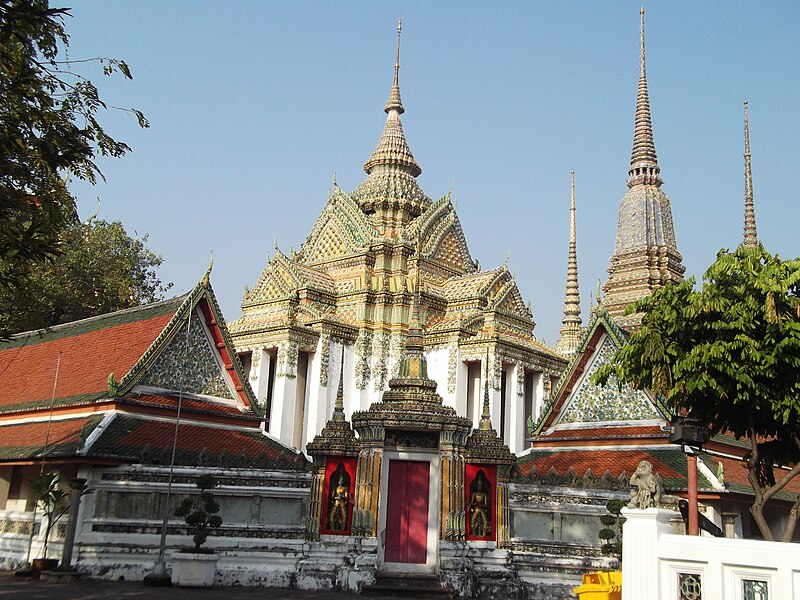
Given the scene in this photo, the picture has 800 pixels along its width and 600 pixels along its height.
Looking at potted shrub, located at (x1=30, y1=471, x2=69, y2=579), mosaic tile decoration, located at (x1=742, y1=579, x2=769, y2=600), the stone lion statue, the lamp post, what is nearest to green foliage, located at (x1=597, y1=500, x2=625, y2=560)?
the lamp post

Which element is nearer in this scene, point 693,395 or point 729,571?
point 729,571

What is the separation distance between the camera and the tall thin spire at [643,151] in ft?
120

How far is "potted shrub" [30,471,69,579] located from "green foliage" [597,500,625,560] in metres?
9.83

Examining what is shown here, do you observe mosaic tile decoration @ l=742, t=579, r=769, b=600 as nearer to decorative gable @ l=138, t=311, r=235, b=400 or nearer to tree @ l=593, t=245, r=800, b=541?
tree @ l=593, t=245, r=800, b=541

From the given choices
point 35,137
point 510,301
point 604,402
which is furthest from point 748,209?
point 35,137

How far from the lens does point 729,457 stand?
18.6m

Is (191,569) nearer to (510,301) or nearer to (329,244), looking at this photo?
(510,301)

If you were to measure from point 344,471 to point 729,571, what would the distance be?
29.9 feet

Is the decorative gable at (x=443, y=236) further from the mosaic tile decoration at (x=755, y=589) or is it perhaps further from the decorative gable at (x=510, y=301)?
the mosaic tile decoration at (x=755, y=589)

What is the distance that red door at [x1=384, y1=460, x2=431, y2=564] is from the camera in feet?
50.0

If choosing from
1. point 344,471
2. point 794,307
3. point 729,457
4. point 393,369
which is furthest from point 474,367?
point 794,307

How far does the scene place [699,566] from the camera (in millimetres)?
7824

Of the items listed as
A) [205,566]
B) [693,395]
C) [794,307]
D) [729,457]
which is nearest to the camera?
[794,307]

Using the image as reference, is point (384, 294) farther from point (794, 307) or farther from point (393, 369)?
point (794, 307)
